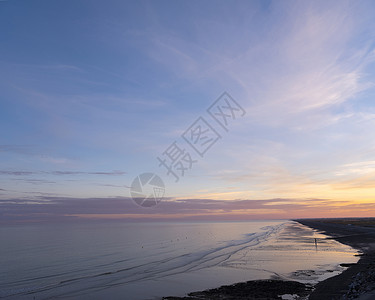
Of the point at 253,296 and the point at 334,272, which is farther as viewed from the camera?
the point at 334,272

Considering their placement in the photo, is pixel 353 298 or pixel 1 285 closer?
pixel 353 298

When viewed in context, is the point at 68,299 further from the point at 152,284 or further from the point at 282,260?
the point at 282,260

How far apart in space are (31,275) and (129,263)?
13.6 m

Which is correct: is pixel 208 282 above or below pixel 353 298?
→ below

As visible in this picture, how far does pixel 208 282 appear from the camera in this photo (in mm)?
28484

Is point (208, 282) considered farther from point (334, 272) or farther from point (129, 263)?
point (129, 263)

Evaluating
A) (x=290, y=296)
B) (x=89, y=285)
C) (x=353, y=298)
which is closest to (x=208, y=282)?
(x=290, y=296)

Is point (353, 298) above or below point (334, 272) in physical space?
above

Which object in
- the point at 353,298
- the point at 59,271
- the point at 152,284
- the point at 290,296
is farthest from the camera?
the point at 59,271

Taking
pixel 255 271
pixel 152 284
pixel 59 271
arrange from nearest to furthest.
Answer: pixel 152 284
pixel 255 271
pixel 59 271

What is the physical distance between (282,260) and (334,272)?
11536mm

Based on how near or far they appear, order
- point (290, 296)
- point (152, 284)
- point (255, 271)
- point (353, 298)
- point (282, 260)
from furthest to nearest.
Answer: point (282, 260), point (255, 271), point (152, 284), point (290, 296), point (353, 298)

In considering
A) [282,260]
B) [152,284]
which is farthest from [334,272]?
[152,284]

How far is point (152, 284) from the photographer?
92.9ft
